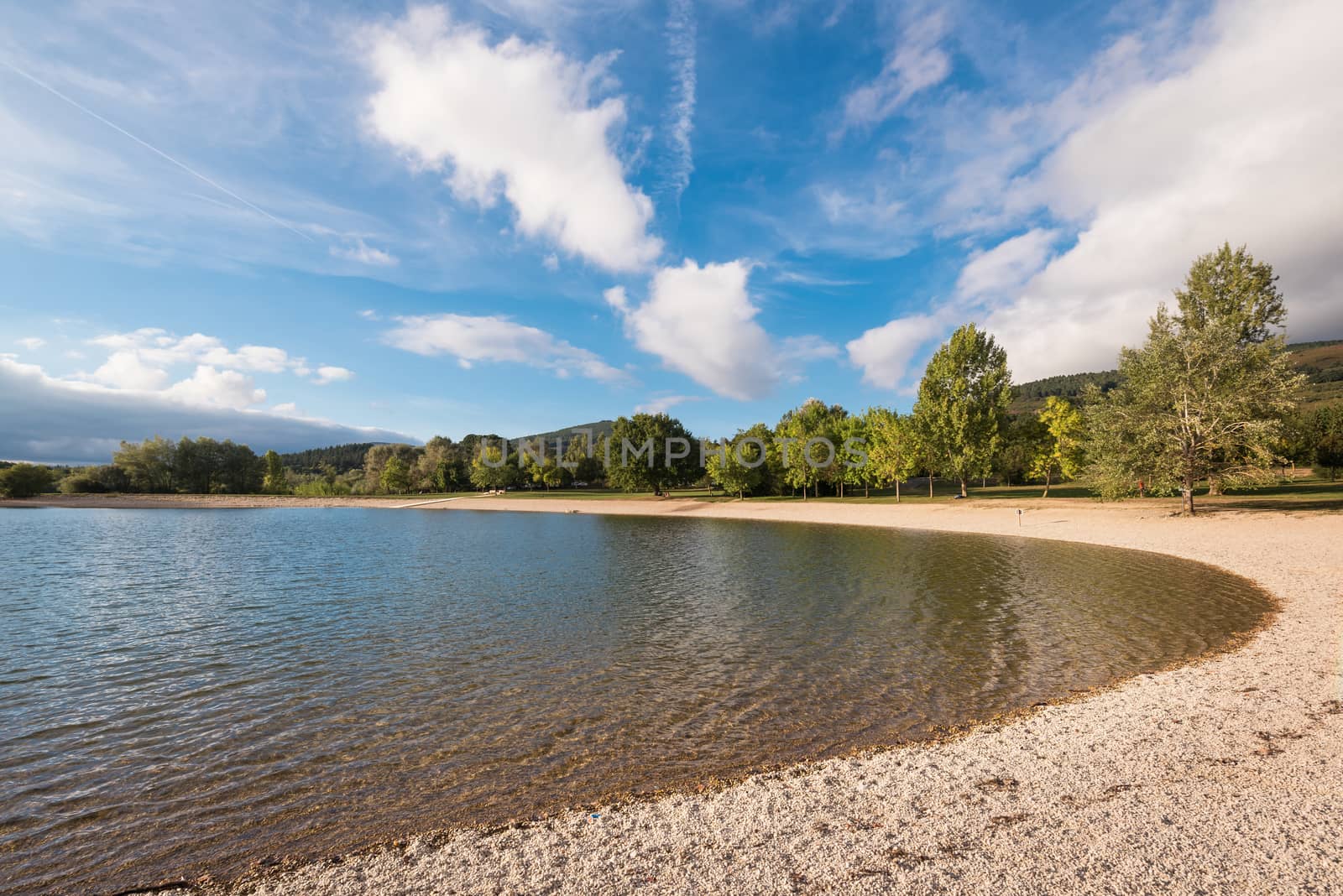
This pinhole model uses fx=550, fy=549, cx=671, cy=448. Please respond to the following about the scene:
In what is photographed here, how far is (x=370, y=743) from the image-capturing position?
980 cm

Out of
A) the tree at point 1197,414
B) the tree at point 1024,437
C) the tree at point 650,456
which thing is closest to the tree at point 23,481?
the tree at point 650,456

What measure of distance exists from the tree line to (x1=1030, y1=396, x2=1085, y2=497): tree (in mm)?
204

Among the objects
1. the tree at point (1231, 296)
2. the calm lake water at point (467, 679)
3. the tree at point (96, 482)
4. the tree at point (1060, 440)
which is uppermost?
the tree at point (1231, 296)

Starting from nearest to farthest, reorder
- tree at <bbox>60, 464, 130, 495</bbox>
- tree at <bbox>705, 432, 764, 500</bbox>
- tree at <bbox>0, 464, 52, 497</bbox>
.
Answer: tree at <bbox>705, 432, 764, 500</bbox> → tree at <bbox>0, 464, 52, 497</bbox> → tree at <bbox>60, 464, 130, 495</bbox>

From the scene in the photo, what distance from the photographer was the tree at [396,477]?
136m

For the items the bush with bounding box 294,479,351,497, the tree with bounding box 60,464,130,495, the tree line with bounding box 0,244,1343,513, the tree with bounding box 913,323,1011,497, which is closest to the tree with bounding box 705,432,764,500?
the tree line with bounding box 0,244,1343,513

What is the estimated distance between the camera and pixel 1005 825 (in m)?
6.62

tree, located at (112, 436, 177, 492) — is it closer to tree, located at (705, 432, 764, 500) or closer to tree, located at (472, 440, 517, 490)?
tree, located at (472, 440, 517, 490)

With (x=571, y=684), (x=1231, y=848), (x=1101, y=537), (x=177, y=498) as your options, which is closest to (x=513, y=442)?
(x=177, y=498)

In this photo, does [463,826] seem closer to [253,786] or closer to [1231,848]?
[253,786]

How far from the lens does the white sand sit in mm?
5684

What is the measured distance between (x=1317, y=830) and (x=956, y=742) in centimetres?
402

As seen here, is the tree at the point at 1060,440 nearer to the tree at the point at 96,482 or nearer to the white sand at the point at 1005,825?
the white sand at the point at 1005,825

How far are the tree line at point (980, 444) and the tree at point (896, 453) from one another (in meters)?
0.25
